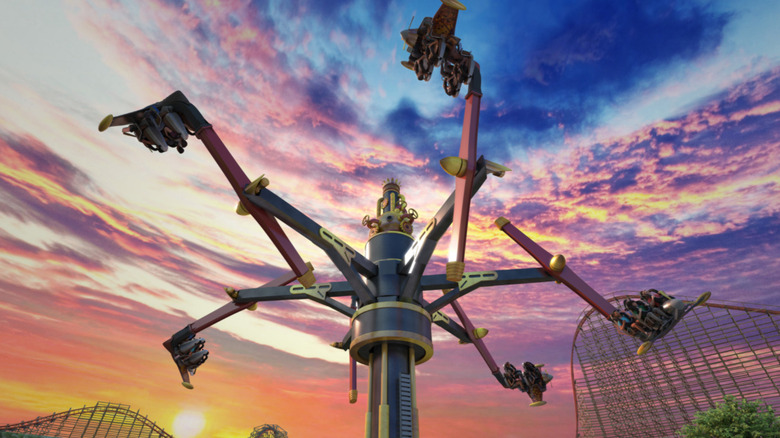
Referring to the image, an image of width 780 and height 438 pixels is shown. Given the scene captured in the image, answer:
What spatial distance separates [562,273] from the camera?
1252cm

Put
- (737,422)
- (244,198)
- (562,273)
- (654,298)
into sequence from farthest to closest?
1. (737,422)
2. (562,273)
3. (654,298)
4. (244,198)

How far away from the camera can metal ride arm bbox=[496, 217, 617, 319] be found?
472 inches

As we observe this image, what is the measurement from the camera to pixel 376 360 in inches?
466

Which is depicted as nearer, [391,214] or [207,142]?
[207,142]

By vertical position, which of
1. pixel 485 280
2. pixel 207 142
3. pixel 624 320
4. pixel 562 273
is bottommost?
pixel 624 320

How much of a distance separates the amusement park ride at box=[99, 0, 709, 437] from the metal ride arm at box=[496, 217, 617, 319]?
3cm

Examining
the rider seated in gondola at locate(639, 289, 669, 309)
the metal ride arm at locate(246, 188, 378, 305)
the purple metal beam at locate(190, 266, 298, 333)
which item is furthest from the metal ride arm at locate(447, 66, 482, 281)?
the purple metal beam at locate(190, 266, 298, 333)

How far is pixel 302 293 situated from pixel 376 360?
3.89m

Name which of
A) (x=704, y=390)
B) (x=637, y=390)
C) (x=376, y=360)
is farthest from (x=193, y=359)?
(x=637, y=390)

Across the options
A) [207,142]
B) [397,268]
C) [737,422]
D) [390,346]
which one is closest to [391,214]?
[397,268]

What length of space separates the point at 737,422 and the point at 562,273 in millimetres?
18837

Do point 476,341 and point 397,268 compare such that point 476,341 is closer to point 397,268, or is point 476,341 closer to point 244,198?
point 397,268

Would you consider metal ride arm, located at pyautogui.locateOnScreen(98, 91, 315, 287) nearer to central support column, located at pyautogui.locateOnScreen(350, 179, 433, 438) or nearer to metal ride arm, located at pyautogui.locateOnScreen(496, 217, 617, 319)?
central support column, located at pyautogui.locateOnScreen(350, 179, 433, 438)

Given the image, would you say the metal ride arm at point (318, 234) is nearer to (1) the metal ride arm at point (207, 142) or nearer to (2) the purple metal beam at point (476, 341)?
(1) the metal ride arm at point (207, 142)
